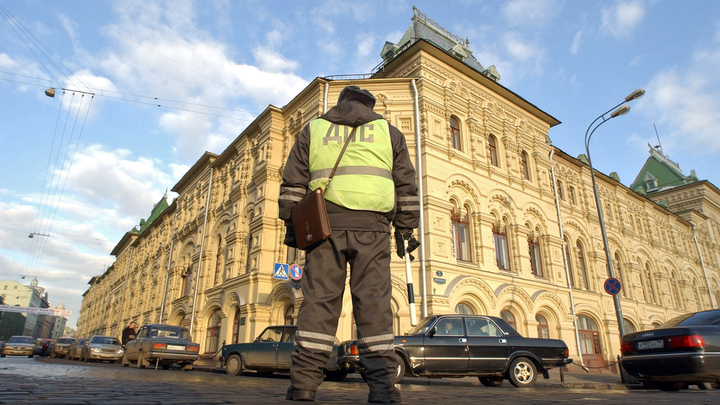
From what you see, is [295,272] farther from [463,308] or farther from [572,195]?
[572,195]

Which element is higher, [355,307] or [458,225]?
[458,225]

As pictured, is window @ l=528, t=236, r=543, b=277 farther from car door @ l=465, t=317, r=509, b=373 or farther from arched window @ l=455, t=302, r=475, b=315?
car door @ l=465, t=317, r=509, b=373

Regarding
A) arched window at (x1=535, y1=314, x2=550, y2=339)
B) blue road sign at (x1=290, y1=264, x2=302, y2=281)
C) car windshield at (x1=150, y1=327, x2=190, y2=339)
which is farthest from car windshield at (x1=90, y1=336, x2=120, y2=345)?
arched window at (x1=535, y1=314, x2=550, y2=339)

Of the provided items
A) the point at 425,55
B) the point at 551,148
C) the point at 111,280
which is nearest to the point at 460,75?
the point at 425,55

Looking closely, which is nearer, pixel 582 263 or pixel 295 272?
pixel 295 272

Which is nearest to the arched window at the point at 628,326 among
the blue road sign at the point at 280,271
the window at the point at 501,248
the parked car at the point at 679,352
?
the window at the point at 501,248

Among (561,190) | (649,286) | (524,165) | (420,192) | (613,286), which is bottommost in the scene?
(613,286)

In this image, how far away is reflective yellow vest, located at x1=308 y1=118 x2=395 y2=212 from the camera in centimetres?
362

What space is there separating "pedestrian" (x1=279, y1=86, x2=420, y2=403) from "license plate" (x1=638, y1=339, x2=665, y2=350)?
518 cm

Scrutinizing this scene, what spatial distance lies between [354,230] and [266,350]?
899 centimetres

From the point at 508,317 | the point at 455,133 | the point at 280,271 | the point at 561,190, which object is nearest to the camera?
the point at 280,271

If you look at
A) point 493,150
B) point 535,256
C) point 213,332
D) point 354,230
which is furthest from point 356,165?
point 213,332

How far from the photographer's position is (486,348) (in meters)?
9.47

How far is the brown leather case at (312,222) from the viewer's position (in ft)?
11.1
